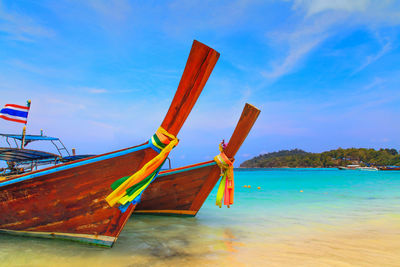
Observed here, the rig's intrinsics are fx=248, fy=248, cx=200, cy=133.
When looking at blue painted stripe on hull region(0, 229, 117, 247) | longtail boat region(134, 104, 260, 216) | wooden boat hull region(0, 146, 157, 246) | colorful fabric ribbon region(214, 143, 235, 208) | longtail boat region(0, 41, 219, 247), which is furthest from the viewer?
longtail boat region(134, 104, 260, 216)

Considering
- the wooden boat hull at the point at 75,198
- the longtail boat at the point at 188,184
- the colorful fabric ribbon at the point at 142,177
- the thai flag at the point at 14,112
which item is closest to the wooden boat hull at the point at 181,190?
the longtail boat at the point at 188,184

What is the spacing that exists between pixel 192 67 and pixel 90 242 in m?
2.80

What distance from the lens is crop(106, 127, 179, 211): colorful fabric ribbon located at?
2.77 m

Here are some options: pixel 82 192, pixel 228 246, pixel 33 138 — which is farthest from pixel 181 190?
pixel 33 138

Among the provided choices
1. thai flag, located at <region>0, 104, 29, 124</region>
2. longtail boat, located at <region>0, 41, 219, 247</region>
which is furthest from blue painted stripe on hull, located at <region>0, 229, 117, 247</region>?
thai flag, located at <region>0, 104, 29, 124</region>

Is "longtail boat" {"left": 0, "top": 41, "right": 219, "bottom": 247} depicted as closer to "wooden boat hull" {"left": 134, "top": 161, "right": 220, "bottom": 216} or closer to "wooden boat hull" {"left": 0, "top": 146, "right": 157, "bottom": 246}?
"wooden boat hull" {"left": 0, "top": 146, "right": 157, "bottom": 246}

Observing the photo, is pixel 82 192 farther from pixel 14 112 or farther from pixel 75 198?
pixel 14 112

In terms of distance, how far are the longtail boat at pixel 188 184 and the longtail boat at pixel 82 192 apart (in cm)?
201

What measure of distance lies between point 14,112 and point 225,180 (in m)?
6.00

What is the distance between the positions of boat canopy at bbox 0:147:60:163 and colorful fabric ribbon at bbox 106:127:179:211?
496 centimetres

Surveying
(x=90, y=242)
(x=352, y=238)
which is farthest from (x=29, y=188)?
(x=352, y=238)

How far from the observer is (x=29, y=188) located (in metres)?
3.41

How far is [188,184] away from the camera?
539cm

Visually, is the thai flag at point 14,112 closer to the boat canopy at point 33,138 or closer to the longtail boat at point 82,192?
the boat canopy at point 33,138
